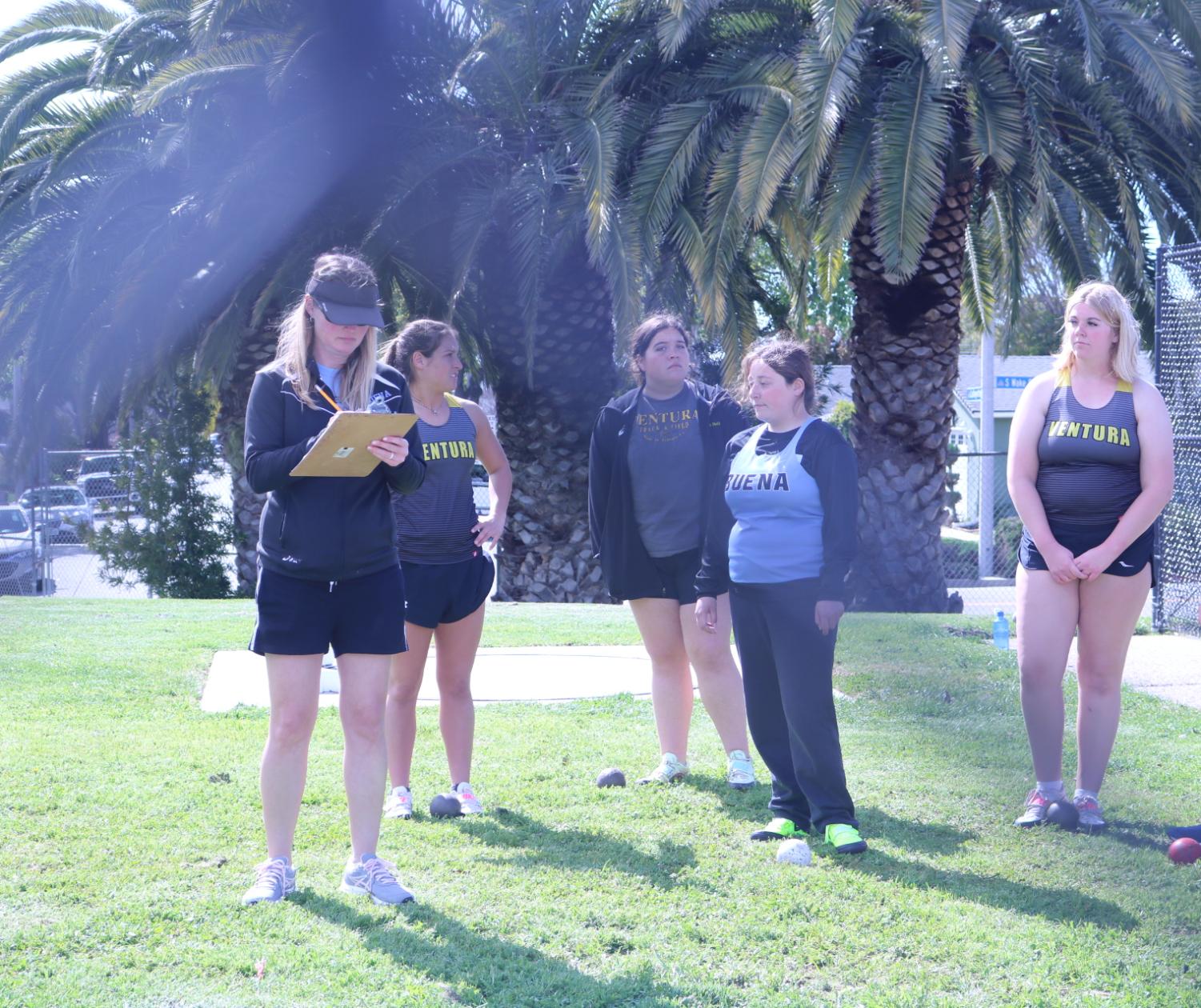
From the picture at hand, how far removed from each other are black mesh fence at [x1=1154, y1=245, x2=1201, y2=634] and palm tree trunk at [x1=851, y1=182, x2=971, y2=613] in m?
2.64

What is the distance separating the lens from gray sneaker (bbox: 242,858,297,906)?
13.3ft

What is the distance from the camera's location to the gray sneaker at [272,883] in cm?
405

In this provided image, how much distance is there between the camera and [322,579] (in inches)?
162

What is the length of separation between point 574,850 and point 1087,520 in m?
2.24

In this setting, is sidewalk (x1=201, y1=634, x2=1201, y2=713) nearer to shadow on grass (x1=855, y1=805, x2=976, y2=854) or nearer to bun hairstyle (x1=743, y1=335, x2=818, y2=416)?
shadow on grass (x1=855, y1=805, x2=976, y2=854)

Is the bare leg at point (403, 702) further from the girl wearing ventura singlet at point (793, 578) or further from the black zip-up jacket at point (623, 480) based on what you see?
the girl wearing ventura singlet at point (793, 578)

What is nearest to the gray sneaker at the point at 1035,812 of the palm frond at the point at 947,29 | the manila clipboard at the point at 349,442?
the manila clipboard at the point at 349,442

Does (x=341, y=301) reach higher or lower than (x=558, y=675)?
higher

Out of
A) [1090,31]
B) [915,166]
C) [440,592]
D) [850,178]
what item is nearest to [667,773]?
[440,592]

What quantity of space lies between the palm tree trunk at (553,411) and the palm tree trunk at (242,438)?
2.67 m

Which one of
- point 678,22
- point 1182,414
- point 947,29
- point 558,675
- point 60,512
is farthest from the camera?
point 60,512

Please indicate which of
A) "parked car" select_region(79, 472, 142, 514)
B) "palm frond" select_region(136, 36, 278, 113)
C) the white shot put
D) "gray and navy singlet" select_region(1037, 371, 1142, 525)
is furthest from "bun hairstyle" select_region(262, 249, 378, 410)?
"parked car" select_region(79, 472, 142, 514)

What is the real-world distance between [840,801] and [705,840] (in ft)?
1.67

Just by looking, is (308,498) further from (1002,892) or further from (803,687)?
(1002,892)
